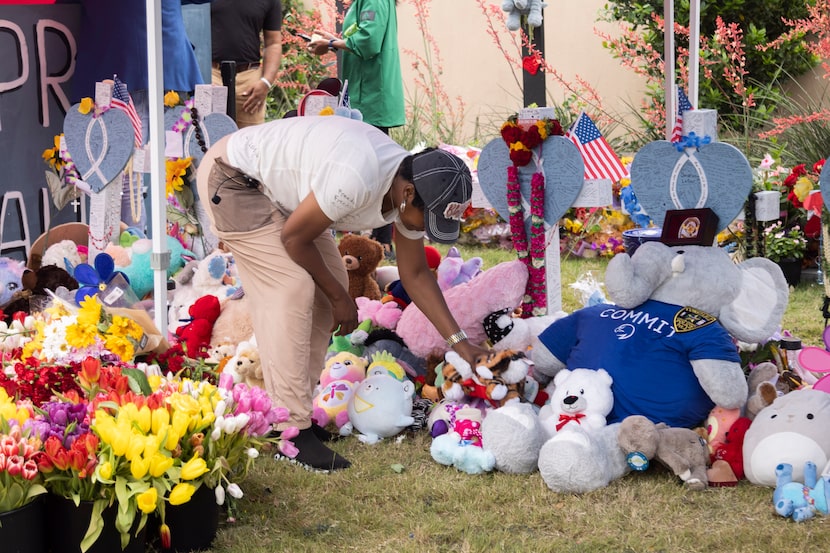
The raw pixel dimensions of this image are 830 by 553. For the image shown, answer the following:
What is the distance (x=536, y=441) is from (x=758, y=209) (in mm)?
1343

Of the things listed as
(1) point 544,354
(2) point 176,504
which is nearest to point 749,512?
(1) point 544,354

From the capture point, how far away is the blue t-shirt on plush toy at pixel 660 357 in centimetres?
319

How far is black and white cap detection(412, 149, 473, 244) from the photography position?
2.95 metres

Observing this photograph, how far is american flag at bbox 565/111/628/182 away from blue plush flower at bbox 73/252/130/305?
204 centimetres

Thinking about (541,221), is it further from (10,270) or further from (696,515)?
(10,270)

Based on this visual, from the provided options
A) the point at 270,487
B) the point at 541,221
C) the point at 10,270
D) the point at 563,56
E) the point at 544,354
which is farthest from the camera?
the point at 563,56

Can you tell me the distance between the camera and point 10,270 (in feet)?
14.5

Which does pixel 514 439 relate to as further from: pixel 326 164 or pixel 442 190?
pixel 326 164

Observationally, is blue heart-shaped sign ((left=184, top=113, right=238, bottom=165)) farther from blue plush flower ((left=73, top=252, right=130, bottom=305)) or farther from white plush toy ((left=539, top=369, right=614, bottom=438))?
white plush toy ((left=539, top=369, right=614, bottom=438))

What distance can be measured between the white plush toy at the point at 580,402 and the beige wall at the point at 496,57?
6.05m

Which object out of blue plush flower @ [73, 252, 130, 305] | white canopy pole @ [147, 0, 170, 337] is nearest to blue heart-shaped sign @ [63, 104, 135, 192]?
blue plush flower @ [73, 252, 130, 305]

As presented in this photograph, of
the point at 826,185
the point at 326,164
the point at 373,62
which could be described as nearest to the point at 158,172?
the point at 326,164

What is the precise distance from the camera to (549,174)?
3961 mm

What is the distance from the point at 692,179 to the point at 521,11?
120 cm
